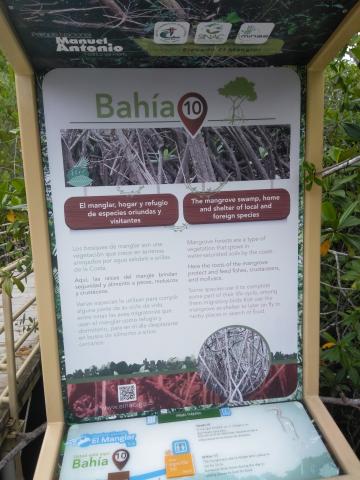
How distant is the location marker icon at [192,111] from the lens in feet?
4.00

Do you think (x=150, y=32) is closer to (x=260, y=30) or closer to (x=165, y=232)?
(x=260, y=30)

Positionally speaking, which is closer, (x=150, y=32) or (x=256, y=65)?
(x=150, y=32)

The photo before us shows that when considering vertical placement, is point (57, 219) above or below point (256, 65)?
below

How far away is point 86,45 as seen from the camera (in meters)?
1.06

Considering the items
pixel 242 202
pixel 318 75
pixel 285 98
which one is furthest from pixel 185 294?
pixel 318 75

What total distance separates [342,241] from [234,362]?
0.97 metres

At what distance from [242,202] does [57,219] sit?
604 mm

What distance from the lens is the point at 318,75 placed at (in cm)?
124

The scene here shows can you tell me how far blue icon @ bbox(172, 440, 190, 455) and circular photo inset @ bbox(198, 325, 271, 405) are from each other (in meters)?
0.21

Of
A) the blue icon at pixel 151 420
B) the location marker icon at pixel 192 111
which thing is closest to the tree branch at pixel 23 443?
the blue icon at pixel 151 420

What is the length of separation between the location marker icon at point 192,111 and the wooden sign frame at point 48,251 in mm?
354

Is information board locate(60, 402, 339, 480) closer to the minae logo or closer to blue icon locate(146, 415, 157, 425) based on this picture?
blue icon locate(146, 415, 157, 425)

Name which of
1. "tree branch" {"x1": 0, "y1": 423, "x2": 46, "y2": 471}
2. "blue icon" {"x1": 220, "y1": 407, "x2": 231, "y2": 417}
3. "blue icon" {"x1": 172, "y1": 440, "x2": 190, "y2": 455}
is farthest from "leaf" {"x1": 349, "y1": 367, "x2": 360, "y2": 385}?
"tree branch" {"x1": 0, "y1": 423, "x2": 46, "y2": 471}

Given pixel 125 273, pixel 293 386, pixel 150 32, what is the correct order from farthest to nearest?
pixel 293 386, pixel 125 273, pixel 150 32
